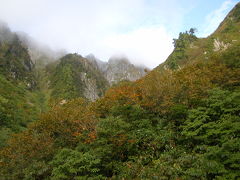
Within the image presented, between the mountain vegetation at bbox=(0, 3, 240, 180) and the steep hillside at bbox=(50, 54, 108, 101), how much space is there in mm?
85821

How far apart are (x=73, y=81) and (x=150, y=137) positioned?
119299 millimetres

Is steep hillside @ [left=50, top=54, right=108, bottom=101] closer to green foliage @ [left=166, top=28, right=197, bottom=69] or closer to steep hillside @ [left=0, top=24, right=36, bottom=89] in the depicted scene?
steep hillside @ [left=0, top=24, right=36, bottom=89]

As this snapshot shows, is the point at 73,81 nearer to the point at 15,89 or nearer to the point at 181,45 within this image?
the point at 15,89

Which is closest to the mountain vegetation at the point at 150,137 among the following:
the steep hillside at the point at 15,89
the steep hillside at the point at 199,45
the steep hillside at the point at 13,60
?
the steep hillside at the point at 15,89

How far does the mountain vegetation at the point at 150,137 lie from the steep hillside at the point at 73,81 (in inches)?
3379

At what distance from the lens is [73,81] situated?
13125cm

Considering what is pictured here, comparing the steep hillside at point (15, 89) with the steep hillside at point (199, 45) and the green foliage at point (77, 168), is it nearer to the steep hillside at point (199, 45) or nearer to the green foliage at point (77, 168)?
the green foliage at point (77, 168)

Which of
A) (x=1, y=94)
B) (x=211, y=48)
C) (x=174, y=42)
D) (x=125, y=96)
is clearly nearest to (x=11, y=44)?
(x=1, y=94)

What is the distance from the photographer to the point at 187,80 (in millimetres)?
21641

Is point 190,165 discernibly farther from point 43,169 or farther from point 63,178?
point 43,169

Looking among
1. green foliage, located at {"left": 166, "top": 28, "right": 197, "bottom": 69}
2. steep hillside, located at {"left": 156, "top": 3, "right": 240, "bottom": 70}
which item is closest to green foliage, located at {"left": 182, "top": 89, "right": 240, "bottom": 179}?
steep hillside, located at {"left": 156, "top": 3, "right": 240, "bottom": 70}

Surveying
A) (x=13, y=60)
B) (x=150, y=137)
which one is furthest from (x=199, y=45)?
(x=13, y=60)

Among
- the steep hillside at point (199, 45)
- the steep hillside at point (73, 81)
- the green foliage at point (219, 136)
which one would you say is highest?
the steep hillside at point (73, 81)

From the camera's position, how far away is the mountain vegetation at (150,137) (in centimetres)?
1177
